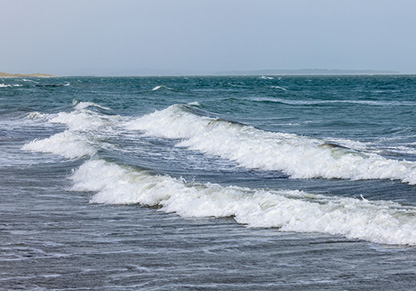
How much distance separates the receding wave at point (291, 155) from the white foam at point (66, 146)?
370cm

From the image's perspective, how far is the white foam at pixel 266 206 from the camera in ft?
25.8

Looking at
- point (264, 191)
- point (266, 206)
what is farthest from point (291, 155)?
point (266, 206)

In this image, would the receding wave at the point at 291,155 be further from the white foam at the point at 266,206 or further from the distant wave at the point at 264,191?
the white foam at the point at 266,206

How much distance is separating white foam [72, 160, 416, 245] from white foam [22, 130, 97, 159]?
4.68m

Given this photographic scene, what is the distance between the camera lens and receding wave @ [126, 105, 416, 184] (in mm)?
13471

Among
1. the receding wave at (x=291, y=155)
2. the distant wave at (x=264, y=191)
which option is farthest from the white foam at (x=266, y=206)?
the receding wave at (x=291, y=155)

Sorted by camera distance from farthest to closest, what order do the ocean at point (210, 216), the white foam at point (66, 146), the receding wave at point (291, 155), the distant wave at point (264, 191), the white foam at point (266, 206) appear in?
1. the white foam at point (66, 146)
2. the receding wave at point (291, 155)
3. the distant wave at point (264, 191)
4. the white foam at point (266, 206)
5. the ocean at point (210, 216)

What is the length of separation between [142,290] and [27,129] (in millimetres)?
23306

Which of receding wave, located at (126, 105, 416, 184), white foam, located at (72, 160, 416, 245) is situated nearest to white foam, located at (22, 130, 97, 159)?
receding wave, located at (126, 105, 416, 184)

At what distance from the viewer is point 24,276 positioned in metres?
6.18

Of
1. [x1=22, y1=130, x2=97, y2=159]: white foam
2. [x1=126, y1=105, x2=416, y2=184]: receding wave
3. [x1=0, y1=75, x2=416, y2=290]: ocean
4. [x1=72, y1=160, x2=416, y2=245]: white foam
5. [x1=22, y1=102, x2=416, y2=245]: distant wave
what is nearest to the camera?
[x1=0, y1=75, x2=416, y2=290]: ocean

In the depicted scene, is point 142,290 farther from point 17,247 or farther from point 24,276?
point 17,247

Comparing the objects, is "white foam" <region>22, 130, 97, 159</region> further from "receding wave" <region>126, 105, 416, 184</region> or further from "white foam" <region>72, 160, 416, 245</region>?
"white foam" <region>72, 160, 416, 245</region>

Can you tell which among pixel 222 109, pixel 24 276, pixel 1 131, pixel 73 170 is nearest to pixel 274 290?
pixel 24 276
